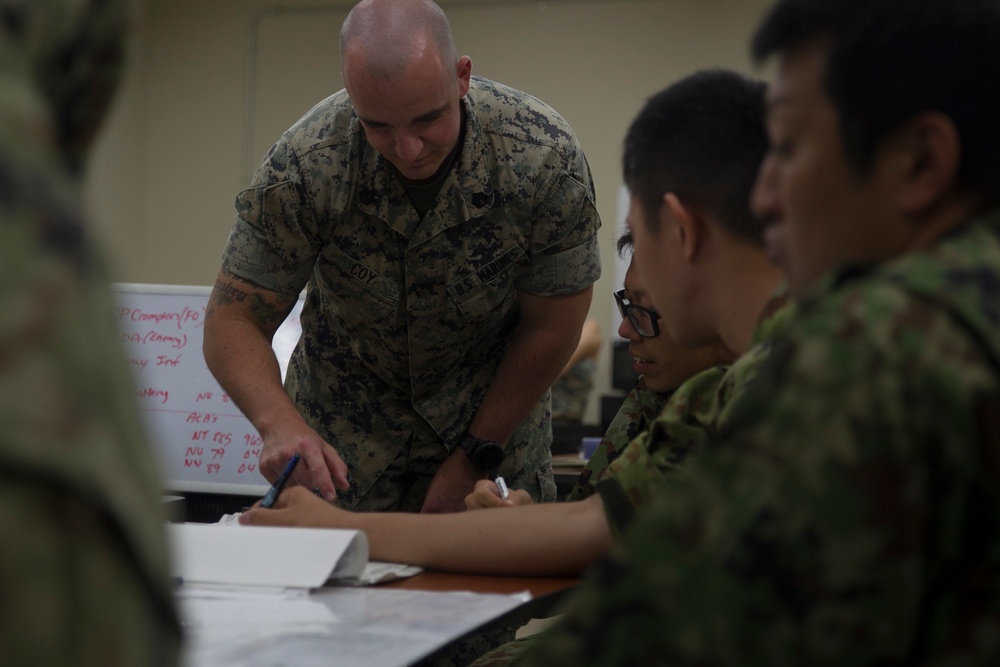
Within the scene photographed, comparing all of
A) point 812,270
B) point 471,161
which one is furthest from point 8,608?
point 471,161

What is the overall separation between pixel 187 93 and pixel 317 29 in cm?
91

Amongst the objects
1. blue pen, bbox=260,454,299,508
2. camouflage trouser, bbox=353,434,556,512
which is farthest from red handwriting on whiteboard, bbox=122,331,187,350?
blue pen, bbox=260,454,299,508

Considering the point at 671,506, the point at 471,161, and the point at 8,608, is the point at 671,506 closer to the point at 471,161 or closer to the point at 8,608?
the point at 8,608

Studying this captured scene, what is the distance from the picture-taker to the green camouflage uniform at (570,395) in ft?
17.0

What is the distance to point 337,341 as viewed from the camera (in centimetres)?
221

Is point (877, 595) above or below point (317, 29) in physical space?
above

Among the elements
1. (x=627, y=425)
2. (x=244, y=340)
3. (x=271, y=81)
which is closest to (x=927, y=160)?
(x=627, y=425)

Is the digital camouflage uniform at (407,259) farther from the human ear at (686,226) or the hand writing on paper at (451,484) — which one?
the human ear at (686,226)

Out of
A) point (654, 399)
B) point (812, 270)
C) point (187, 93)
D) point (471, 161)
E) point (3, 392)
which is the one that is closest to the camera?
point (3, 392)

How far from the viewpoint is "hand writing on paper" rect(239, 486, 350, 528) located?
1436 millimetres

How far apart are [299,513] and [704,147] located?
69 cm

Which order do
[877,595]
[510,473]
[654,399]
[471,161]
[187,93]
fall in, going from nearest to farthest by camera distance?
1. [877,595]
2. [654,399]
3. [471,161]
4. [510,473]
5. [187,93]

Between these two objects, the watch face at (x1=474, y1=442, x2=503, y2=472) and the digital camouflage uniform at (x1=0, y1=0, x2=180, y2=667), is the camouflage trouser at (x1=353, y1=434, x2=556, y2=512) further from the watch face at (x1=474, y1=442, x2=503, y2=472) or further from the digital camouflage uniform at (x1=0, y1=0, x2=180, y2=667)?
the digital camouflage uniform at (x1=0, y1=0, x2=180, y2=667)

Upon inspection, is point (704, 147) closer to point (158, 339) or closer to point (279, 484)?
point (279, 484)
